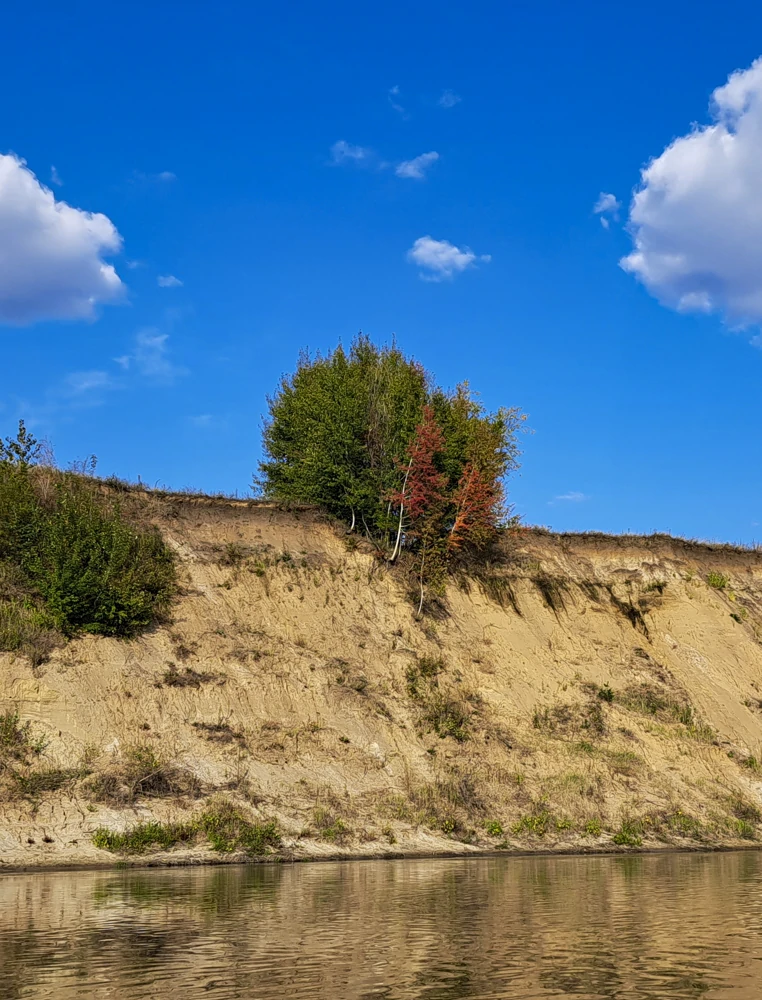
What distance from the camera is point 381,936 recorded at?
14.1 metres

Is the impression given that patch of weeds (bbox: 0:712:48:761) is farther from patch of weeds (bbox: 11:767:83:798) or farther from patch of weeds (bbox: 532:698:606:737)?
patch of weeds (bbox: 532:698:606:737)

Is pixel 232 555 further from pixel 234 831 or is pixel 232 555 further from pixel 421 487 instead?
pixel 234 831

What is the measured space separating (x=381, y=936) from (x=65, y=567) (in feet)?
68.5

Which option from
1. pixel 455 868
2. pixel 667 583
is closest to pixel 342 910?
pixel 455 868

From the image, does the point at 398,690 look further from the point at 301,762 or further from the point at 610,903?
the point at 610,903

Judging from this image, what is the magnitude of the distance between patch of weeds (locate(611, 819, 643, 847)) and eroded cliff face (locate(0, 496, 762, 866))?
76 millimetres

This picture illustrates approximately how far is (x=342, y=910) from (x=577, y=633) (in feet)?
90.4

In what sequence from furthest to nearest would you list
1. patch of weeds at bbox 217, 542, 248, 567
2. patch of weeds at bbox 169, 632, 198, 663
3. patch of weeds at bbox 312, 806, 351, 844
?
patch of weeds at bbox 217, 542, 248, 567, patch of weeds at bbox 169, 632, 198, 663, patch of weeds at bbox 312, 806, 351, 844

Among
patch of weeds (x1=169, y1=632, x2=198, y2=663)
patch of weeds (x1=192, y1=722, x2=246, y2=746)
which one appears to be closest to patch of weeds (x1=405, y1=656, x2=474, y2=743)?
patch of weeds (x1=192, y1=722, x2=246, y2=746)

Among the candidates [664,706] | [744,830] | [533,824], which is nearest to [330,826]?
[533,824]

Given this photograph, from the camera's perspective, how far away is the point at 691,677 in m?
43.3

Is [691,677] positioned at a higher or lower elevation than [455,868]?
higher

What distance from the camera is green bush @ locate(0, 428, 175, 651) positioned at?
32.3 m

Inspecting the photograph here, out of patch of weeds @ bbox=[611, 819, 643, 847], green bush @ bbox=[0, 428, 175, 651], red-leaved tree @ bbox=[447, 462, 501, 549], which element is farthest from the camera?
red-leaved tree @ bbox=[447, 462, 501, 549]
